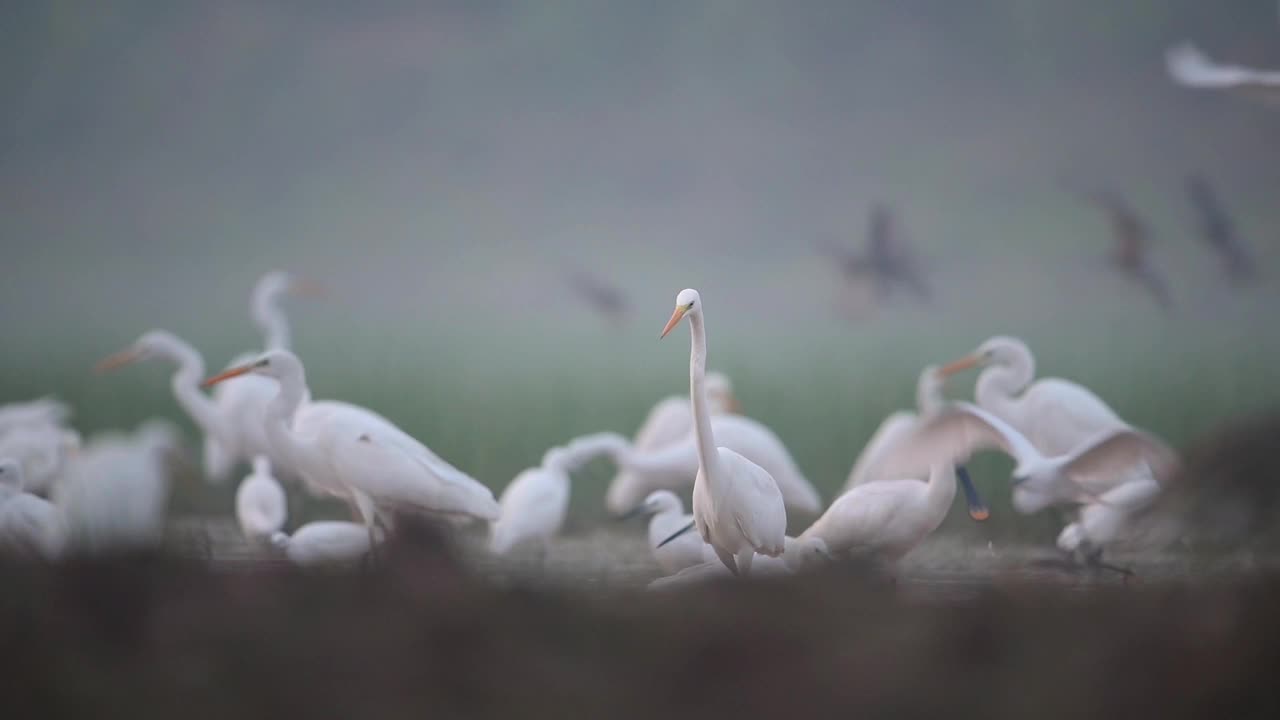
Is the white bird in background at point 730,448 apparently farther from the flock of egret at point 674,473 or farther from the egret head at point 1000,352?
the egret head at point 1000,352

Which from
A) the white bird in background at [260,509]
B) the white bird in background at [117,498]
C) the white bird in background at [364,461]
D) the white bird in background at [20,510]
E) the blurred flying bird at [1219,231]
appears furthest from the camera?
the blurred flying bird at [1219,231]

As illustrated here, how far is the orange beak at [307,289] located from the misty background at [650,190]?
127mm

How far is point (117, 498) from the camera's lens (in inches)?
89.8

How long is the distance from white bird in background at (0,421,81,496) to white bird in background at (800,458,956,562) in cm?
328

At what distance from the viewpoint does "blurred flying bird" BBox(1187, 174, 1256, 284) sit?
359 inches

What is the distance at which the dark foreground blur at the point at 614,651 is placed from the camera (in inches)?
58.1

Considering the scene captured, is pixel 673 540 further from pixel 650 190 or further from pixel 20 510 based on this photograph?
pixel 650 190

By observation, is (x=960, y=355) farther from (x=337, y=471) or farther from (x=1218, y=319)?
(x=337, y=471)

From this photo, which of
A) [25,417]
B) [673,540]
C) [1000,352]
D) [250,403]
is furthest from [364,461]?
[1000,352]

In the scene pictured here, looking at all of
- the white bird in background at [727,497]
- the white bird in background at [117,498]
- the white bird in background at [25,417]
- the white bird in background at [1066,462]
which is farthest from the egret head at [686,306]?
the white bird in background at [25,417]

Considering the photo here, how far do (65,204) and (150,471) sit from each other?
8.34 m

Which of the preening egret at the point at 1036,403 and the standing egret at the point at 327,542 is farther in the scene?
the preening egret at the point at 1036,403

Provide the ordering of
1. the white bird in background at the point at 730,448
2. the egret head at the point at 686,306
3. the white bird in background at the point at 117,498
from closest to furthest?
the white bird in background at the point at 117,498 < the egret head at the point at 686,306 < the white bird in background at the point at 730,448

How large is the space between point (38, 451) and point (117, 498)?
4330 mm
